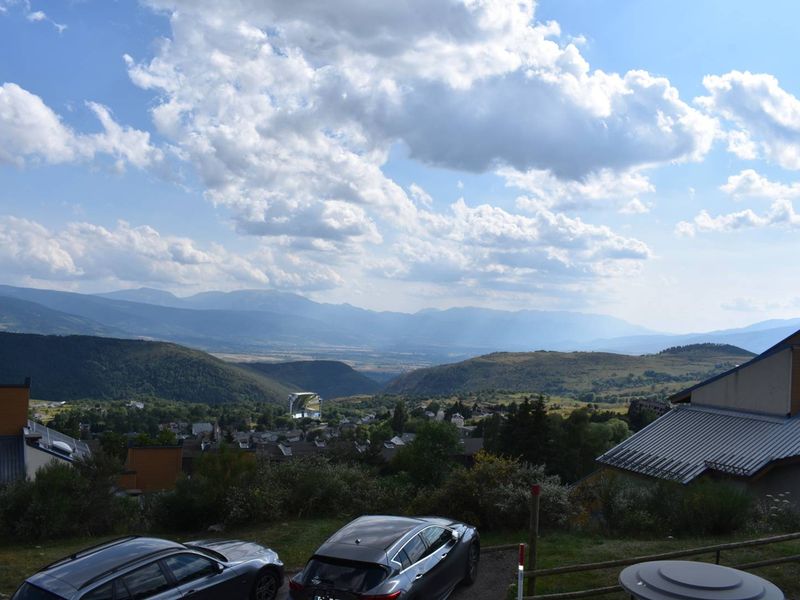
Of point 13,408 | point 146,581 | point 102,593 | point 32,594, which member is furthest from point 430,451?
point 32,594

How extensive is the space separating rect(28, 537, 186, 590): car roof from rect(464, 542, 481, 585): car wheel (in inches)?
158

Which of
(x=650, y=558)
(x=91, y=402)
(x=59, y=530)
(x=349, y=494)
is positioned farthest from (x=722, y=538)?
(x=91, y=402)

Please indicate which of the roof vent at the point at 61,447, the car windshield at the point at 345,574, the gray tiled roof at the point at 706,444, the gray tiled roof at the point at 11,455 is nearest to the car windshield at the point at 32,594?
the car windshield at the point at 345,574

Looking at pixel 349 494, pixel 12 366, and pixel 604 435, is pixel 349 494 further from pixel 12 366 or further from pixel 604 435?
pixel 12 366

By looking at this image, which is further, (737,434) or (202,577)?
(737,434)

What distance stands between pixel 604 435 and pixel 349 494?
33.1 m

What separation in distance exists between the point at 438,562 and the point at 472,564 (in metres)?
1.34

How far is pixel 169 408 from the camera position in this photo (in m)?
128

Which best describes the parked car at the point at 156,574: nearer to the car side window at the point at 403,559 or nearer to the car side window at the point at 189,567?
the car side window at the point at 189,567

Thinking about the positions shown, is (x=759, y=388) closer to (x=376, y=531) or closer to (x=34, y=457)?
(x=376, y=531)

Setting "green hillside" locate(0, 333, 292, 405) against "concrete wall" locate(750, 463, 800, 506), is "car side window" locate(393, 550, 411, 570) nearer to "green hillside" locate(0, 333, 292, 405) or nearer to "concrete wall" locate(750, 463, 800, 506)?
"concrete wall" locate(750, 463, 800, 506)

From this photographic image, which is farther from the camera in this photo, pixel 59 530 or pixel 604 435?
pixel 604 435

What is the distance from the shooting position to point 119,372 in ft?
576

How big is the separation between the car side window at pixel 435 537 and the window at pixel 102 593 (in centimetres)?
374
